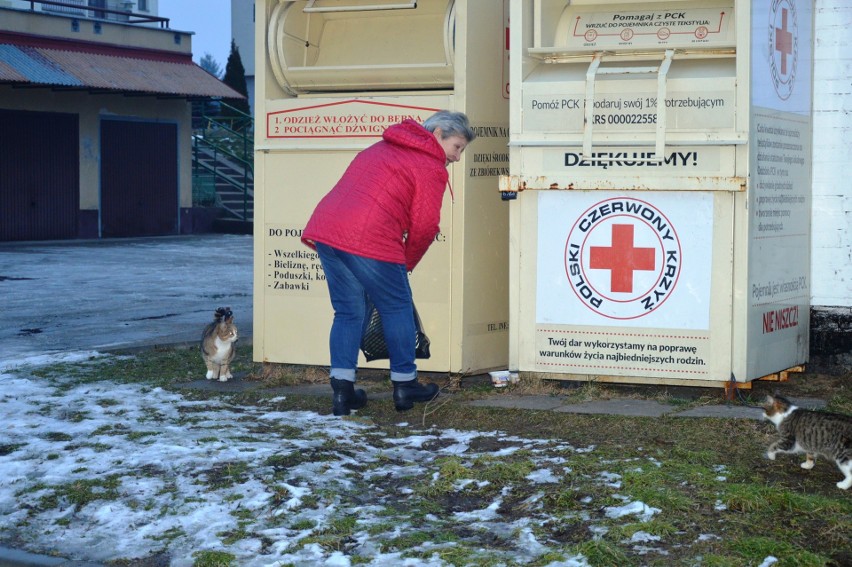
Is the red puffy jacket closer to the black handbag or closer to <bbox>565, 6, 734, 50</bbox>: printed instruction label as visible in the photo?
the black handbag

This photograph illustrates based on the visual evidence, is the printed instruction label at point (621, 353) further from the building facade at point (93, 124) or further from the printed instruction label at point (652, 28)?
the building facade at point (93, 124)

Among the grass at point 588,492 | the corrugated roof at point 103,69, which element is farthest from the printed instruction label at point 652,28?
the corrugated roof at point 103,69

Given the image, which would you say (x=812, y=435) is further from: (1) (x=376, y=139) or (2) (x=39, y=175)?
(2) (x=39, y=175)

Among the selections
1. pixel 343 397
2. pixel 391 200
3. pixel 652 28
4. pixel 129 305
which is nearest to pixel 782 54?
pixel 652 28

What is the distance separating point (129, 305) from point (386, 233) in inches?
277

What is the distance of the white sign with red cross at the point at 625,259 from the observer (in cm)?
657

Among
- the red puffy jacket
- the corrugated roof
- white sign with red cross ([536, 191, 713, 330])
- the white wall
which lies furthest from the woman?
the corrugated roof

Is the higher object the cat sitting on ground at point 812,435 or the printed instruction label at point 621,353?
the printed instruction label at point 621,353

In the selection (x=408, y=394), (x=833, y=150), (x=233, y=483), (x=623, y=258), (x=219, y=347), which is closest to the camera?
(x=233, y=483)

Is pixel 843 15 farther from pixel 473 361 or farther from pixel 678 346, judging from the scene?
pixel 473 361

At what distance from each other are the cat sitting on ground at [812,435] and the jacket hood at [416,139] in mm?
2138

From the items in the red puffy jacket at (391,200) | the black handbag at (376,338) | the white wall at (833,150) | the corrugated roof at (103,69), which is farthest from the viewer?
the corrugated roof at (103,69)

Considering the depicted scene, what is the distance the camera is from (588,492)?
15.5ft

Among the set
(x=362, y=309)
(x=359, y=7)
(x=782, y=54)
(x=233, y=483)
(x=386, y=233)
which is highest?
(x=359, y=7)
